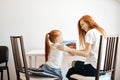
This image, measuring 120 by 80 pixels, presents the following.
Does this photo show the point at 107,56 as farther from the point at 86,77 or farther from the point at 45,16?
the point at 45,16

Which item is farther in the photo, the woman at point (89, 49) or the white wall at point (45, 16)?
the white wall at point (45, 16)

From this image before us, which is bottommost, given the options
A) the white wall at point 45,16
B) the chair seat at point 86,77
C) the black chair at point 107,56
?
the chair seat at point 86,77

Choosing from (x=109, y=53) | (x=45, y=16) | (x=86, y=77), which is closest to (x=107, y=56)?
(x=109, y=53)

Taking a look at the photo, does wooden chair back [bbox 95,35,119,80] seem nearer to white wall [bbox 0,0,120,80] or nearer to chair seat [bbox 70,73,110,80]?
chair seat [bbox 70,73,110,80]

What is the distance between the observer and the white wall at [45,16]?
11.1ft

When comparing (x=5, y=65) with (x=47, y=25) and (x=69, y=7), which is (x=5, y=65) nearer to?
(x=47, y=25)

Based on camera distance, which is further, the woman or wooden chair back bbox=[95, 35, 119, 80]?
the woman

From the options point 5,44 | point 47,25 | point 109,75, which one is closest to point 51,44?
point 109,75

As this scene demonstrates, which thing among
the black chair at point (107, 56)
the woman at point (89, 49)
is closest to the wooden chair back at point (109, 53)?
the black chair at point (107, 56)

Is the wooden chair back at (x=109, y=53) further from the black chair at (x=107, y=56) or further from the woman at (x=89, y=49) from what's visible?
the woman at (x=89, y=49)

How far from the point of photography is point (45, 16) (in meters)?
3.42

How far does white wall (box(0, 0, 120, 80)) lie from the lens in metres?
3.39

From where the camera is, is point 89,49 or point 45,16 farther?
point 45,16

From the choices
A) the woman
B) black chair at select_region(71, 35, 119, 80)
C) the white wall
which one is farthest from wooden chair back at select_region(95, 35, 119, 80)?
the white wall
